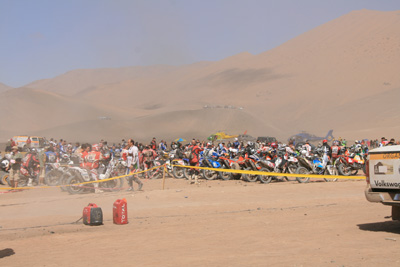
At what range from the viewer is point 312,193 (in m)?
14.5

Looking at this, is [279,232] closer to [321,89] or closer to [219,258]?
[219,258]

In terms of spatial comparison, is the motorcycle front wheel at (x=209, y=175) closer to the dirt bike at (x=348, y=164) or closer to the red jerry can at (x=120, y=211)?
the dirt bike at (x=348, y=164)

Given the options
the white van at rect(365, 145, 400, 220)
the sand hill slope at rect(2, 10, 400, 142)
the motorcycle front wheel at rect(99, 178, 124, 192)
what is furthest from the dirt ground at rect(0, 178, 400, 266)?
the sand hill slope at rect(2, 10, 400, 142)

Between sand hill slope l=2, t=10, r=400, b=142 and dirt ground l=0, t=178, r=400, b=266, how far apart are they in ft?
157

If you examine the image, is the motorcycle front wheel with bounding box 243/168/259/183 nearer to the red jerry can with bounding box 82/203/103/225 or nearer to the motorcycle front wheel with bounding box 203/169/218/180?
the motorcycle front wheel with bounding box 203/169/218/180

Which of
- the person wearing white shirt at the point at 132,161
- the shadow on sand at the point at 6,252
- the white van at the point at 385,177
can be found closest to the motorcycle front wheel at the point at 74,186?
the person wearing white shirt at the point at 132,161

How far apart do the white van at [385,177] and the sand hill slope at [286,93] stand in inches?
2021

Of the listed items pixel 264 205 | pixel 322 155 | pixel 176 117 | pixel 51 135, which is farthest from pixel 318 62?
pixel 264 205

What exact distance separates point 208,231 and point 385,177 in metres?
3.11

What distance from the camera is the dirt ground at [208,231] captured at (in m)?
6.87

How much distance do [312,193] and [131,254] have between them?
8.44m

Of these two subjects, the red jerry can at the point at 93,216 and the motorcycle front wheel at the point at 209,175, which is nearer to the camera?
the red jerry can at the point at 93,216

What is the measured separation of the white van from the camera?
783cm

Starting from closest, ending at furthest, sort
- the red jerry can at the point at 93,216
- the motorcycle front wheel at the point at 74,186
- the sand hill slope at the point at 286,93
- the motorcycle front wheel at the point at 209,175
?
1. the red jerry can at the point at 93,216
2. the motorcycle front wheel at the point at 74,186
3. the motorcycle front wheel at the point at 209,175
4. the sand hill slope at the point at 286,93
